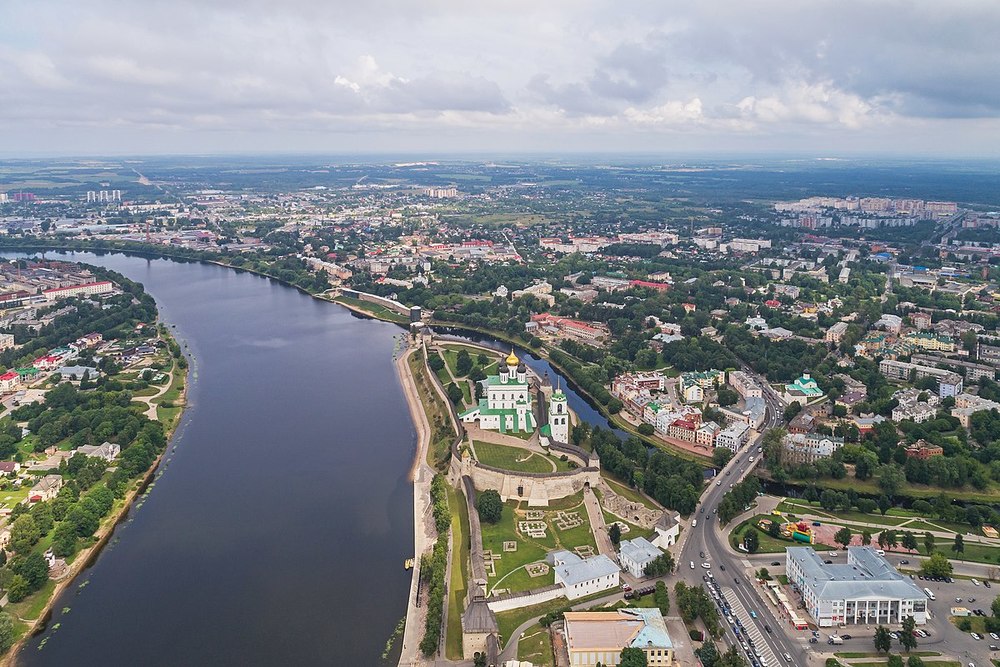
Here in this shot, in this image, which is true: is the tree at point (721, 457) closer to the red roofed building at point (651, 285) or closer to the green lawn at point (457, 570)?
the green lawn at point (457, 570)

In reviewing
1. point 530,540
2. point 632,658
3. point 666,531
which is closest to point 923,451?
point 666,531

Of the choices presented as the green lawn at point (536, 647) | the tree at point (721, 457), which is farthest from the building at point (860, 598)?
the tree at point (721, 457)

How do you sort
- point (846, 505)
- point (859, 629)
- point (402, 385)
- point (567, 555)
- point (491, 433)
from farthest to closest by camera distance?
point (402, 385) < point (491, 433) < point (846, 505) < point (567, 555) < point (859, 629)

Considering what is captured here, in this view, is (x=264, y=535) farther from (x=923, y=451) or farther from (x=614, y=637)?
(x=923, y=451)

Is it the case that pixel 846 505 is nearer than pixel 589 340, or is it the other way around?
pixel 846 505

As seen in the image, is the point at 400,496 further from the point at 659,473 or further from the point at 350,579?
the point at 659,473

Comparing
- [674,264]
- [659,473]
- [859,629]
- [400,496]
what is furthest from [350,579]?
[674,264]
